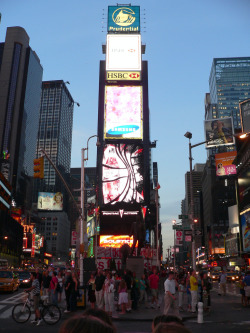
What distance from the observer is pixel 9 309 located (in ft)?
59.8

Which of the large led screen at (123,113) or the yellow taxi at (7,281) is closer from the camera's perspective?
the yellow taxi at (7,281)

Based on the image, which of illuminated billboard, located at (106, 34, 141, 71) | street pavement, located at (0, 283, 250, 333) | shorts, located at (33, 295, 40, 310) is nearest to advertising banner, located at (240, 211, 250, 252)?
illuminated billboard, located at (106, 34, 141, 71)

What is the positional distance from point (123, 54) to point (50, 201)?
7554 centimetres

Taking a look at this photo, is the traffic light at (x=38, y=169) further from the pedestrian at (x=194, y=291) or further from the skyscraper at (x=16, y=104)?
the skyscraper at (x=16, y=104)

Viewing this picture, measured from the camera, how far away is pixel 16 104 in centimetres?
18375

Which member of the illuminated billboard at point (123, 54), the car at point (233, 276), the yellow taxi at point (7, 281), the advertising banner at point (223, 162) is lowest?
the yellow taxi at point (7, 281)

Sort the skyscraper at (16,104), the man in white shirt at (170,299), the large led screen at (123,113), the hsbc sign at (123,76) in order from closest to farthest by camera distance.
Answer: the man in white shirt at (170,299), the large led screen at (123,113), the hsbc sign at (123,76), the skyscraper at (16,104)

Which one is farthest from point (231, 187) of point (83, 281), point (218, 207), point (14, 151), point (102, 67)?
point (83, 281)

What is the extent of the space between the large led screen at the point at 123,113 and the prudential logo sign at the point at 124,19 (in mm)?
19425

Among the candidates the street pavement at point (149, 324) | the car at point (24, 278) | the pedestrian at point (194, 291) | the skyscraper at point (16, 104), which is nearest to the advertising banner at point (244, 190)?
the car at point (24, 278)

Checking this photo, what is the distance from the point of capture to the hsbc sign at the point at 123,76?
77375 mm

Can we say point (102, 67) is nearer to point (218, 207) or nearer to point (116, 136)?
point (116, 136)

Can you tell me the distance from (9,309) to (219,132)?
39403 millimetres

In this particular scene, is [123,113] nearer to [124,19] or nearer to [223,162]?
[223,162]
